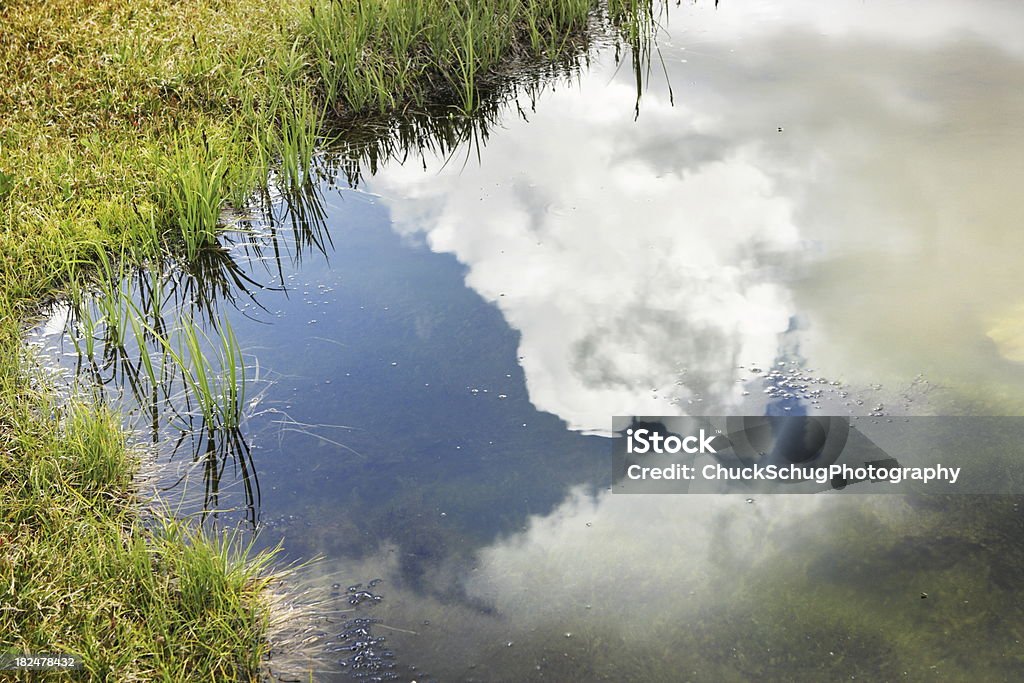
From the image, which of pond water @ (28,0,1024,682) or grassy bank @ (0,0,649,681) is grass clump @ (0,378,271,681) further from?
pond water @ (28,0,1024,682)

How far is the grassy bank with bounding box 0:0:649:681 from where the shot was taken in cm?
234

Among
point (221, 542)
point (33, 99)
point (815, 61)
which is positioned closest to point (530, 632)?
point (221, 542)

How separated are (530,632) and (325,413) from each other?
3.47 ft

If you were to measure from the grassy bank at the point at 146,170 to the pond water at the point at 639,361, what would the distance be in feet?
0.73

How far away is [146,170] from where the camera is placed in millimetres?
4113

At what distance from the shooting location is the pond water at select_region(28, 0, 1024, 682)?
2.42 metres

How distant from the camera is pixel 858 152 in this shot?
14.4ft

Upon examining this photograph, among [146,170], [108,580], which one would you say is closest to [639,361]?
[108,580]

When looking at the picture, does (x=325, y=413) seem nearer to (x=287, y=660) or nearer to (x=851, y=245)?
(x=287, y=660)

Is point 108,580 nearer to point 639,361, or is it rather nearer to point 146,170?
point 639,361

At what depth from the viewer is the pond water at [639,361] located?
7.95 ft

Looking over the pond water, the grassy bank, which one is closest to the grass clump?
the grassy bank

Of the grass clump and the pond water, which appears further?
the pond water

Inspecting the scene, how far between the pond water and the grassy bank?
0.22m
